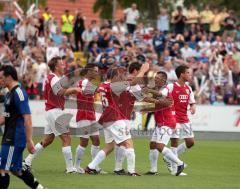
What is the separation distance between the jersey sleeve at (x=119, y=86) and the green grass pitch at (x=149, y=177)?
177cm

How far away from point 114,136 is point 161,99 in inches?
53.8

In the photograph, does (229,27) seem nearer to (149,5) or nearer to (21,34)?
(149,5)

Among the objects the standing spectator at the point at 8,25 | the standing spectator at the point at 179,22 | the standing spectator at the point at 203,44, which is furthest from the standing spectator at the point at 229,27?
the standing spectator at the point at 8,25

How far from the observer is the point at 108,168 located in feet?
60.4

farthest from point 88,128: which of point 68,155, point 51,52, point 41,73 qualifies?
point 51,52

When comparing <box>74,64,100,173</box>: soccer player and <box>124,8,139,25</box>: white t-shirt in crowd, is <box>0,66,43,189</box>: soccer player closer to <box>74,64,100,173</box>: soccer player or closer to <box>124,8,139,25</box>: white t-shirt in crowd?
<box>74,64,100,173</box>: soccer player

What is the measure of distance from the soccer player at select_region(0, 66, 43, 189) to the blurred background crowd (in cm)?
1713

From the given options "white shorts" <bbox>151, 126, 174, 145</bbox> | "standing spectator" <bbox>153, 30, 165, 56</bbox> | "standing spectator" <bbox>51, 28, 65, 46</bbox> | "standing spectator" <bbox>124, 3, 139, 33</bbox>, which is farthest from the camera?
"standing spectator" <bbox>124, 3, 139, 33</bbox>

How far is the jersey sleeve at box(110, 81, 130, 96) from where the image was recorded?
1648 centimetres

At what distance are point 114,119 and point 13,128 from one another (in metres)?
4.01

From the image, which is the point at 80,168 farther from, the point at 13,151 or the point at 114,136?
the point at 13,151

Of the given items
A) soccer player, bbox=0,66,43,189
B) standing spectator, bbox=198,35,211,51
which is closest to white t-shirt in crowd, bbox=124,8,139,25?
standing spectator, bbox=198,35,211,51

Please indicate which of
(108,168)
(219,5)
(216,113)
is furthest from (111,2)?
(108,168)

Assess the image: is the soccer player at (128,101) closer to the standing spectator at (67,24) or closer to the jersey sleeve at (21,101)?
the jersey sleeve at (21,101)
